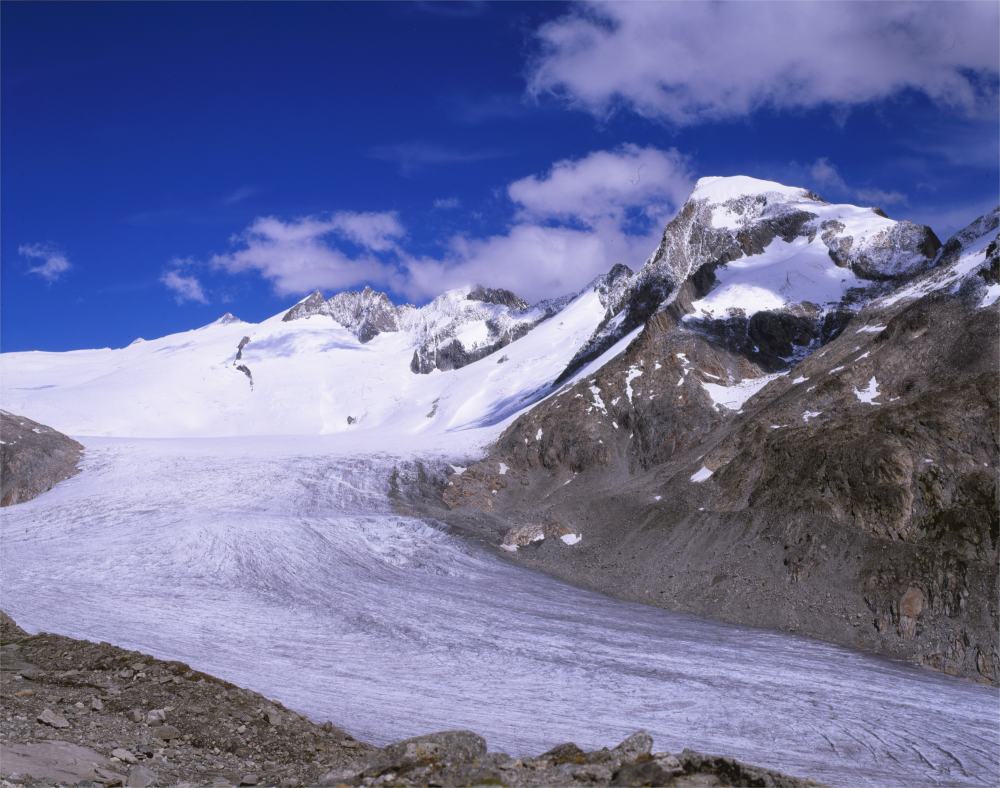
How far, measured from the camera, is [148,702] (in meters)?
15.3

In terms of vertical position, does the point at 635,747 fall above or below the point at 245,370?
below

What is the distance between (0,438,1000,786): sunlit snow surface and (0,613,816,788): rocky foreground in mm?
4884

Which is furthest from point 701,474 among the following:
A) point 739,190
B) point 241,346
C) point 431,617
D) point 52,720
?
point 241,346

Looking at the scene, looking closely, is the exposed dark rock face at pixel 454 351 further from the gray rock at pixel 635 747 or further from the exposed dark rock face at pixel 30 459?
the gray rock at pixel 635 747

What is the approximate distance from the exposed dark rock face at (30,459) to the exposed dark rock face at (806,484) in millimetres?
26010

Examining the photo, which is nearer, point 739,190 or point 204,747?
point 204,747

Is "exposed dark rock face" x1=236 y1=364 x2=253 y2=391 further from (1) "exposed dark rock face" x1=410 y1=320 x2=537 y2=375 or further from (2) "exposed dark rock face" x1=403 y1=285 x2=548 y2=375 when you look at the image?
(2) "exposed dark rock face" x1=403 y1=285 x2=548 y2=375

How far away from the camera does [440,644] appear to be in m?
28.4

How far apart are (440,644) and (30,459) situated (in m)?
39.6

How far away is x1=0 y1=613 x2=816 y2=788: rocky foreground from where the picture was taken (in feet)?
31.4

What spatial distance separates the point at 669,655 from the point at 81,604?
21931 mm

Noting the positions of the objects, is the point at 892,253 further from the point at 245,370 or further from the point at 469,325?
the point at 245,370

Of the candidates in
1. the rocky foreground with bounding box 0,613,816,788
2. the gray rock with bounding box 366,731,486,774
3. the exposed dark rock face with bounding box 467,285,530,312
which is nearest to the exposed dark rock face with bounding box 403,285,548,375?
the exposed dark rock face with bounding box 467,285,530,312

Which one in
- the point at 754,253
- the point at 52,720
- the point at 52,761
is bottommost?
the point at 52,720
